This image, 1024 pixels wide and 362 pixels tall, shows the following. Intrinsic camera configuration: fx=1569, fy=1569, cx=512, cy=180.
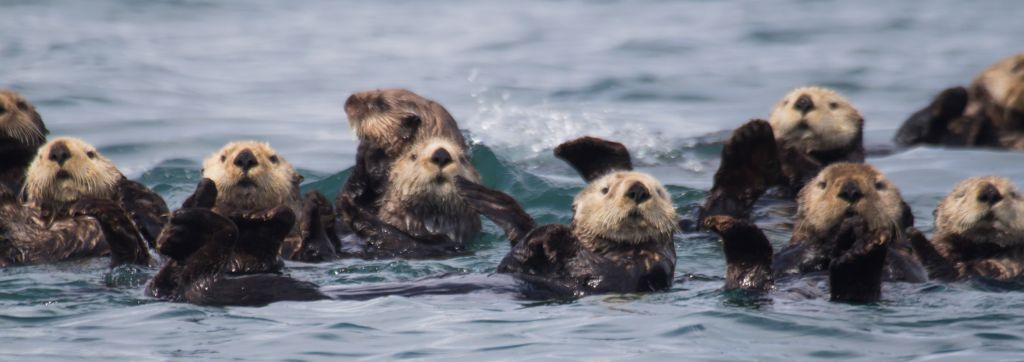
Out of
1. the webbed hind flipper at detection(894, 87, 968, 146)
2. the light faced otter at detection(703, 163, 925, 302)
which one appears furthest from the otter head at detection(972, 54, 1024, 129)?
the light faced otter at detection(703, 163, 925, 302)

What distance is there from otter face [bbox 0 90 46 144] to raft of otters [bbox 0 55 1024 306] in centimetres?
1

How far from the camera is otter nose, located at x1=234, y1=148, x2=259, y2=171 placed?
838 cm

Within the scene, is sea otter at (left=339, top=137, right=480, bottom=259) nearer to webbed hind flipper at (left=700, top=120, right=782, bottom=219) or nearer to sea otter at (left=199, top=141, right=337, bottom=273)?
sea otter at (left=199, top=141, right=337, bottom=273)

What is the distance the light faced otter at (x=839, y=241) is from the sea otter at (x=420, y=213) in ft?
6.64

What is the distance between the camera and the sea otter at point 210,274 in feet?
22.4

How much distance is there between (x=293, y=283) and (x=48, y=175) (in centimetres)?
228

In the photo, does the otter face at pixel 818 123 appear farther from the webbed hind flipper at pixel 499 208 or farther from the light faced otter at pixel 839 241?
the webbed hind flipper at pixel 499 208

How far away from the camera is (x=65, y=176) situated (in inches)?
338

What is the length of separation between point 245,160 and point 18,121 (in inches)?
64.0

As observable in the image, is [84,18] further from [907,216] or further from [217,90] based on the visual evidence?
[907,216]

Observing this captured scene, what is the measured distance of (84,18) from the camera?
2089 centimetres

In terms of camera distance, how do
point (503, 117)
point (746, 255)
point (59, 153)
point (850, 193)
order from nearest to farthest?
1. point (746, 255)
2. point (850, 193)
3. point (59, 153)
4. point (503, 117)

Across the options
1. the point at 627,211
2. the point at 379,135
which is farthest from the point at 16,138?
the point at 627,211

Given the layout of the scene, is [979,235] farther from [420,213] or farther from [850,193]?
[420,213]
